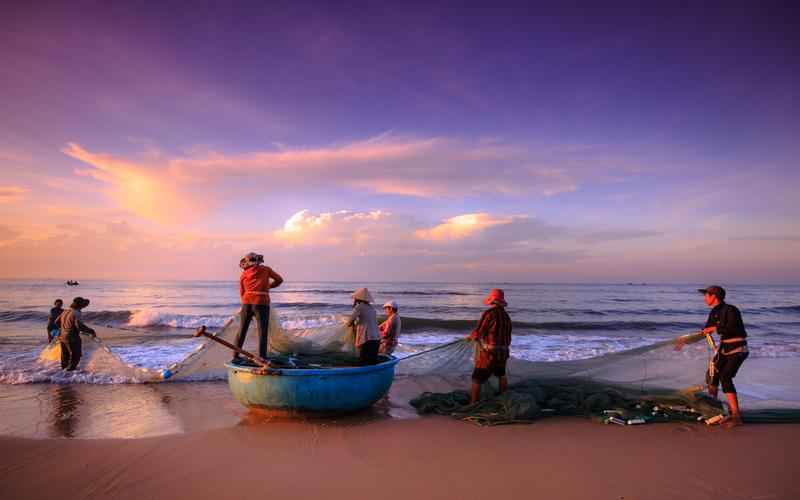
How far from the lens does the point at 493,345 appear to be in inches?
254

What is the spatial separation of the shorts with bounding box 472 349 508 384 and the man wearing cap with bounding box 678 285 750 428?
266cm

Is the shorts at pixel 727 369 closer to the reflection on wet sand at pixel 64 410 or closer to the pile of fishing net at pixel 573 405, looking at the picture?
the pile of fishing net at pixel 573 405

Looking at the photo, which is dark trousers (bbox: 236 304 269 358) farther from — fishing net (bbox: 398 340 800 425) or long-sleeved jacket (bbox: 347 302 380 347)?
fishing net (bbox: 398 340 800 425)

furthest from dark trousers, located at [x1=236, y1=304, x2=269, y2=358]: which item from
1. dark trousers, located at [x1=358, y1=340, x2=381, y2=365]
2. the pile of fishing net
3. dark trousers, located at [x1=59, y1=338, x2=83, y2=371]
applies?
dark trousers, located at [x1=59, y1=338, x2=83, y2=371]

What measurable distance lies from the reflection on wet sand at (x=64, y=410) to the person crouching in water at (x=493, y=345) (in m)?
5.40

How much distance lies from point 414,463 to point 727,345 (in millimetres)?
4327

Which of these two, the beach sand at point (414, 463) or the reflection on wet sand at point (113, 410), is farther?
the reflection on wet sand at point (113, 410)

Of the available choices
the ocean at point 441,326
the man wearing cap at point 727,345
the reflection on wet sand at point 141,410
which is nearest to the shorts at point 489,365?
the reflection on wet sand at point 141,410

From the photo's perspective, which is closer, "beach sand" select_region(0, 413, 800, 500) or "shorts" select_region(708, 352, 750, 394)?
"beach sand" select_region(0, 413, 800, 500)

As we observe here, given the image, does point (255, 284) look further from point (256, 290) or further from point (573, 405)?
point (573, 405)

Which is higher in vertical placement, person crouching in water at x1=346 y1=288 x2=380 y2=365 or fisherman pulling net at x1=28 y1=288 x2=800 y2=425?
person crouching in water at x1=346 y1=288 x2=380 y2=365

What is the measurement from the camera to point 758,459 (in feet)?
16.3

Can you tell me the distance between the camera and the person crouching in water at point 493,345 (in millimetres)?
6453

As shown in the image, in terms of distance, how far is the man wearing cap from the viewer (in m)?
5.82
